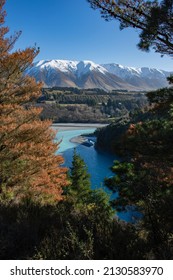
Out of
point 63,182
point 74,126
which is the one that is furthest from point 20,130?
point 74,126

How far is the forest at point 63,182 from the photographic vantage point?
512 centimetres

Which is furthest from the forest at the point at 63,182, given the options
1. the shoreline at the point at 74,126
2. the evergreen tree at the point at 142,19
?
the shoreline at the point at 74,126

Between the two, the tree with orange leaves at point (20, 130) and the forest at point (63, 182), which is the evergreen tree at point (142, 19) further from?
the tree with orange leaves at point (20, 130)

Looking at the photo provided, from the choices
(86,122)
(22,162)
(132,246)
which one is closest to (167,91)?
(132,246)

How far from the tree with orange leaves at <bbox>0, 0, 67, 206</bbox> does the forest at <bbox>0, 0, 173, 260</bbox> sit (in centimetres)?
5

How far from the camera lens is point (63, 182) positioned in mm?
19953

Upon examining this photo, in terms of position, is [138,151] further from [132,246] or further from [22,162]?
[22,162]

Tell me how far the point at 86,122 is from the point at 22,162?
6618 inches

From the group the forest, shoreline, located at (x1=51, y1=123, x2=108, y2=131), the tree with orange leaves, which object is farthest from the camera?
shoreline, located at (x1=51, y1=123, x2=108, y2=131)

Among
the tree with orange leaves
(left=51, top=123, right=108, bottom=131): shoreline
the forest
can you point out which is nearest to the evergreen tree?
the forest

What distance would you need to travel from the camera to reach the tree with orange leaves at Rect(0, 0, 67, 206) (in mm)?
14406

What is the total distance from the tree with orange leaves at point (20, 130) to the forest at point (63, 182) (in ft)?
0.16

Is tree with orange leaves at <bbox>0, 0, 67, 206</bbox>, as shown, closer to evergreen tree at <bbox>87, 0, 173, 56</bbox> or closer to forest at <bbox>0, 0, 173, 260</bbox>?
forest at <bbox>0, 0, 173, 260</bbox>
